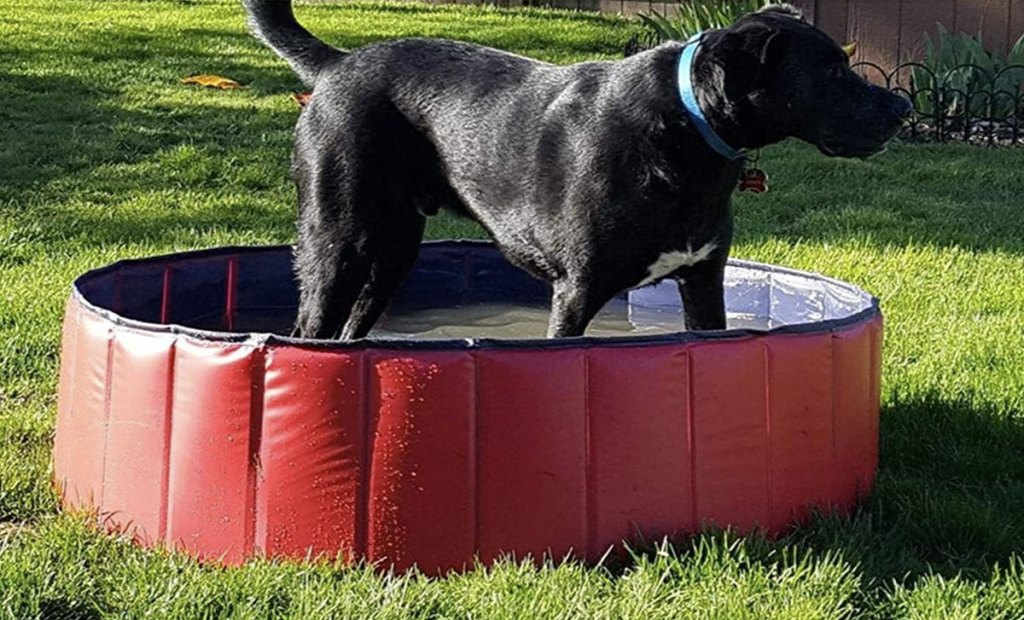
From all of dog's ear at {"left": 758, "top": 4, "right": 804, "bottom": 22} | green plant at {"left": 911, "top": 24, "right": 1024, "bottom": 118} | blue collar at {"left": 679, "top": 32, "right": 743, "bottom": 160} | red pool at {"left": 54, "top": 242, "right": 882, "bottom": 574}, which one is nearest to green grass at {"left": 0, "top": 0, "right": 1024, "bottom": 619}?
red pool at {"left": 54, "top": 242, "right": 882, "bottom": 574}

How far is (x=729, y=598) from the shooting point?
286 centimetres

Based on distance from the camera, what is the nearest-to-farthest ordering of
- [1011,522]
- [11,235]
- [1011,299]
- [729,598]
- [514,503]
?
1. [729,598]
2. [514,503]
3. [1011,522]
4. [1011,299]
5. [11,235]

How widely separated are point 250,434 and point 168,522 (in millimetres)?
313

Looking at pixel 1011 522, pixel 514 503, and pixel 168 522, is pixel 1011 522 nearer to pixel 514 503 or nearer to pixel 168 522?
pixel 514 503

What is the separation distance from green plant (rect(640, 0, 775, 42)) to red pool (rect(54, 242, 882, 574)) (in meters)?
6.98

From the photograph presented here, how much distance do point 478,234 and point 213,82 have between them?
14.1ft

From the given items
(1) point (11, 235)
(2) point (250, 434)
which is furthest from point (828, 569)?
(1) point (11, 235)

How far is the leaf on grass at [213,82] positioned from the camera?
10.5 metres

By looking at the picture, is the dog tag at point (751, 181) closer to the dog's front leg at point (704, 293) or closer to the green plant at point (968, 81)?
the dog's front leg at point (704, 293)

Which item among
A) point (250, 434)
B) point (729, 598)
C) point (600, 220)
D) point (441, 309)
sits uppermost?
point (600, 220)

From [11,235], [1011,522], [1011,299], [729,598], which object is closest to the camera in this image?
[729,598]

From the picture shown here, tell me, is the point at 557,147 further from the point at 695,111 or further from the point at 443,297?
the point at 443,297

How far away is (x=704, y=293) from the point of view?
4.00 meters

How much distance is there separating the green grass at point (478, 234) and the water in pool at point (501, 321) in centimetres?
90
